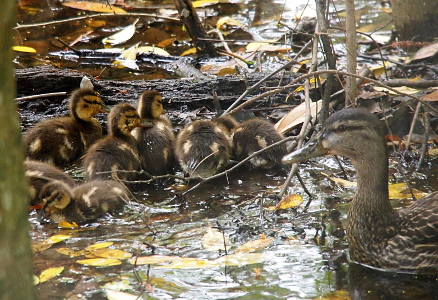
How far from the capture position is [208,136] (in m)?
3.83

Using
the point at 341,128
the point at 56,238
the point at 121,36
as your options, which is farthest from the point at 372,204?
the point at 121,36

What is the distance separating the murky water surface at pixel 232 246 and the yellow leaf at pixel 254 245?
26mm

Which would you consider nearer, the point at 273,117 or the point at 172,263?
the point at 172,263

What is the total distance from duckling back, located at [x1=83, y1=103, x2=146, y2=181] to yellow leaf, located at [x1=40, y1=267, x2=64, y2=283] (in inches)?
31.3

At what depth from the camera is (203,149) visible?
3.77 m

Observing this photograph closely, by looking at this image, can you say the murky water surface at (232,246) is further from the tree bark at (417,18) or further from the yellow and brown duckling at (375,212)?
the tree bark at (417,18)

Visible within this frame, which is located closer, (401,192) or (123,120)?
(401,192)

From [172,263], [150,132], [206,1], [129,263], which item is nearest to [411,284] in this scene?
[172,263]

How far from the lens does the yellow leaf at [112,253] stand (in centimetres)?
279

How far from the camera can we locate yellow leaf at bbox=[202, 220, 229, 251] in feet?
9.36

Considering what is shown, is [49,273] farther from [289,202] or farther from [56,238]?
[289,202]

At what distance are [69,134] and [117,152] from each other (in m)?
0.54

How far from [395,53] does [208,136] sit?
2.66 metres

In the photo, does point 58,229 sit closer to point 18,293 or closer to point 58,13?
point 18,293
